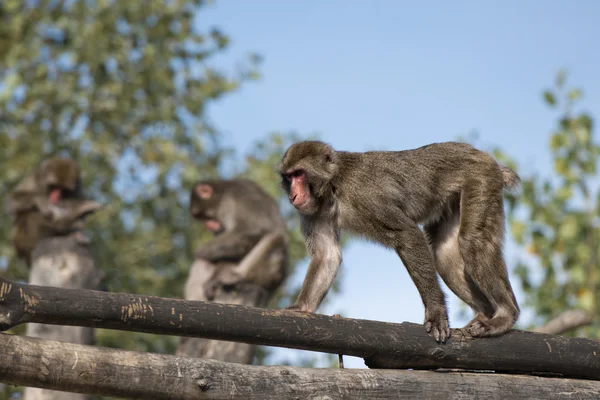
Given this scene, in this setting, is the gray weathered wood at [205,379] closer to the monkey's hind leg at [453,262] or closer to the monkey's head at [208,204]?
the monkey's hind leg at [453,262]

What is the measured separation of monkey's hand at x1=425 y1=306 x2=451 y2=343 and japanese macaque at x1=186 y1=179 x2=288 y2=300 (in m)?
4.19

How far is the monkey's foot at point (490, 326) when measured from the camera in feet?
15.0

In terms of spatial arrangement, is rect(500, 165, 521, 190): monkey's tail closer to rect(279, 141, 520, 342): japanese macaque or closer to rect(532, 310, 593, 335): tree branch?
rect(279, 141, 520, 342): japanese macaque

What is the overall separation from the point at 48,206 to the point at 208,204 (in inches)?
92.5

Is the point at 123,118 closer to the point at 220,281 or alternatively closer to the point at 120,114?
the point at 120,114

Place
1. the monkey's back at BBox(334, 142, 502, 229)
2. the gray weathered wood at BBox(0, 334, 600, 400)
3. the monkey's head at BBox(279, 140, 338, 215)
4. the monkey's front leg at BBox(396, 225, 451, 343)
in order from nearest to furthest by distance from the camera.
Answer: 1. the gray weathered wood at BBox(0, 334, 600, 400)
2. the monkey's front leg at BBox(396, 225, 451, 343)
3. the monkey's back at BBox(334, 142, 502, 229)
4. the monkey's head at BBox(279, 140, 338, 215)

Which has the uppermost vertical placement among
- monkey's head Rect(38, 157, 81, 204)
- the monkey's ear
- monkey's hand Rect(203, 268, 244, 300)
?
monkey's head Rect(38, 157, 81, 204)

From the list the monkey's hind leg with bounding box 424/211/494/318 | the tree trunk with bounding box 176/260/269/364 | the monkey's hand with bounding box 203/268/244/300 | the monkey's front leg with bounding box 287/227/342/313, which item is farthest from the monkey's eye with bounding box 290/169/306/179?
the monkey's hand with bounding box 203/268/244/300

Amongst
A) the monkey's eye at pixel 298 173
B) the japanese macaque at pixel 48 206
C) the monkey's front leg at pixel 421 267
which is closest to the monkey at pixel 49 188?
the japanese macaque at pixel 48 206

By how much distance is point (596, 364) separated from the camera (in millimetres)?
4598

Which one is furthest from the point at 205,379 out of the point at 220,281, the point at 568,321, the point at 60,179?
the point at 60,179

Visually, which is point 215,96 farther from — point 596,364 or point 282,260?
point 596,364

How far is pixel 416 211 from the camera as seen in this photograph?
17.4 feet

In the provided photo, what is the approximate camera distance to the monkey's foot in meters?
4.56
